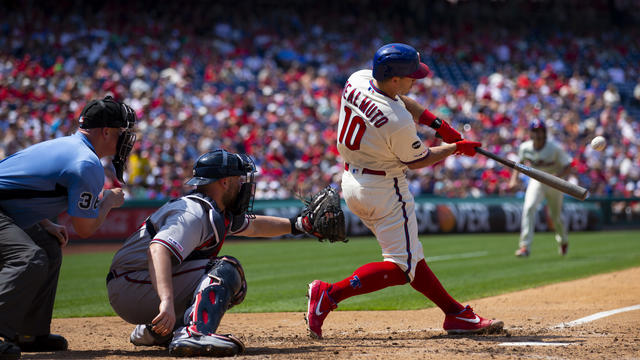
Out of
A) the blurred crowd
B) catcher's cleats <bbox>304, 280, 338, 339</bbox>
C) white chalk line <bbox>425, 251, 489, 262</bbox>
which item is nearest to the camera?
catcher's cleats <bbox>304, 280, 338, 339</bbox>

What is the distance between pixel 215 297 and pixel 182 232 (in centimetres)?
42

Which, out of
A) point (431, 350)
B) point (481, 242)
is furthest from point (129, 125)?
point (481, 242)

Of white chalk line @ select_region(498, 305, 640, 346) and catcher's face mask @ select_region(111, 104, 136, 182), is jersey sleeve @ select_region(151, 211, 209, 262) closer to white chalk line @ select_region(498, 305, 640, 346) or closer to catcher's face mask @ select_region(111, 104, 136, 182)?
catcher's face mask @ select_region(111, 104, 136, 182)

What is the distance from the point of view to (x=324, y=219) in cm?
480

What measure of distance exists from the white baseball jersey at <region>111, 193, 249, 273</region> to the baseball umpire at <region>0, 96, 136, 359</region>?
0.94 feet

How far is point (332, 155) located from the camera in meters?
20.8

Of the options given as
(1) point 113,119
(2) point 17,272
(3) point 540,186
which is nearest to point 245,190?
(1) point 113,119

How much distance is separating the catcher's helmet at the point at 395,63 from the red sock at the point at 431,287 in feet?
4.49

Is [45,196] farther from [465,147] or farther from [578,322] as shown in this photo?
[578,322]

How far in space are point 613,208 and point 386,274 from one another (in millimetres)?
17952

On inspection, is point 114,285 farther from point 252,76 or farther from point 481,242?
point 252,76

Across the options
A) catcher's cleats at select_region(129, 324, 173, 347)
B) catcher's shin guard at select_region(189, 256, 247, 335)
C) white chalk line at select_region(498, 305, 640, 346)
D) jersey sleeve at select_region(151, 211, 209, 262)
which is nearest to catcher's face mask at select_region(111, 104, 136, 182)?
jersey sleeve at select_region(151, 211, 209, 262)

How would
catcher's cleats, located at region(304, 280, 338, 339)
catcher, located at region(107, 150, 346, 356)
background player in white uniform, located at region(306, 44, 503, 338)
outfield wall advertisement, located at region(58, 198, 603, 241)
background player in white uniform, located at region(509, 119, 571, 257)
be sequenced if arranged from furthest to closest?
outfield wall advertisement, located at region(58, 198, 603, 241) → background player in white uniform, located at region(509, 119, 571, 257) → catcher's cleats, located at region(304, 280, 338, 339) → background player in white uniform, located at region(306, 44, 503, 338) → catcher, located at region(107, 150, 346, 356)

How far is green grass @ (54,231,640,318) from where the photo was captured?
8055 millimetres
